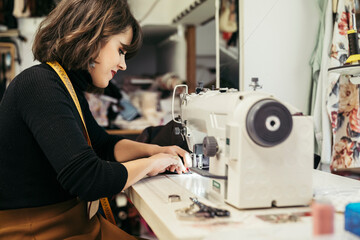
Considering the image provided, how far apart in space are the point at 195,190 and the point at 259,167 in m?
Result: 0.31

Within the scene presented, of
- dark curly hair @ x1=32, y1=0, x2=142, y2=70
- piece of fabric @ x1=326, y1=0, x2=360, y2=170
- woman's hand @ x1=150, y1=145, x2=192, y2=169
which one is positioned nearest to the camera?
dark curly hair @ x1=32, y1=0, x2=142, y2=70

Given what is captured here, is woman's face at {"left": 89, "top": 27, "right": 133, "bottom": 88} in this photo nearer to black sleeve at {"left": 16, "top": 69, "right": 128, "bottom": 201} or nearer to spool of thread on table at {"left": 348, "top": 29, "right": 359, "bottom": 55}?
black sleeve at {"left": 16, "top": 69, "right": 128, "bottom": 201}

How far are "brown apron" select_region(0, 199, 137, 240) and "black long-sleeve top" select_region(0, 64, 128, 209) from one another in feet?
0.08

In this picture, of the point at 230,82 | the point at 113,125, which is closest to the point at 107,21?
the point at 230,82

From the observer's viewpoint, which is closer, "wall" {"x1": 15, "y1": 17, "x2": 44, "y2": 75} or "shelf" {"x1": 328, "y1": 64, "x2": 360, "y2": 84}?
"shelf" {"x1": 328, "y1": 64, "x2": 360, "y2": 84}

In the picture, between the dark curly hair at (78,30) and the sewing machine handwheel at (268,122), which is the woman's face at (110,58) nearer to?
the dark curly hair at (78,30)

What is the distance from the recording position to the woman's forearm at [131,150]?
65.2 inches

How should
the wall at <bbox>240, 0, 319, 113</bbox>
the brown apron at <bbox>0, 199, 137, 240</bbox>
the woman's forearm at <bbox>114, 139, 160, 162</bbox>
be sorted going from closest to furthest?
the brown apron at <bbox>0, 199, 137, 240</bbox> → the woman's forearm at <bbox>114, 139, 160, 162</bbox> → the wall at <bbox>240, 0, 319, 113</bbox>

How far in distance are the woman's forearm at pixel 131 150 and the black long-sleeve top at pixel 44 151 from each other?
1.38 feet

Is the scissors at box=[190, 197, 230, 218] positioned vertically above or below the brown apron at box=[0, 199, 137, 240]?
above

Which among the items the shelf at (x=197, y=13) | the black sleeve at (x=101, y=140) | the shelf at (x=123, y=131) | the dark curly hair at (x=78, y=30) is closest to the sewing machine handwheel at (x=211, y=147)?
the dark curly hair at (x=78, y=30)

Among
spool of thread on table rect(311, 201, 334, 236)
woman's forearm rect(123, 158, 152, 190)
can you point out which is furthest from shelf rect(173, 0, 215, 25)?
spool of thread on table rect(311, 201, 334, 236)

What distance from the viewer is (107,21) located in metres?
1.33

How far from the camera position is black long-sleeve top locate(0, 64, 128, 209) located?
108 centimetres
